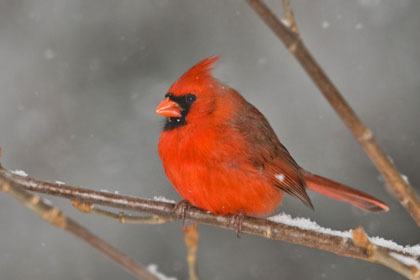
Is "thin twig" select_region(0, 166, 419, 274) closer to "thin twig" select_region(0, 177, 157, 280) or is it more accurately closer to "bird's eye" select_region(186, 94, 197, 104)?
"bird's eye" select_region(186, 94, 197, 104)

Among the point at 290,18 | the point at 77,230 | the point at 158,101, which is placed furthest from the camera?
the point at 158,101

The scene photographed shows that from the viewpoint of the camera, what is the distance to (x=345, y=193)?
117 inches

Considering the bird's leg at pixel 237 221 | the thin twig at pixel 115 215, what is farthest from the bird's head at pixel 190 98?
the thin twig at pixel 115 215

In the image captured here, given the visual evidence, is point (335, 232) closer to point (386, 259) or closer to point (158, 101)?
point (386, 259)

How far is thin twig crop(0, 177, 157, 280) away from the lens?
124 cm

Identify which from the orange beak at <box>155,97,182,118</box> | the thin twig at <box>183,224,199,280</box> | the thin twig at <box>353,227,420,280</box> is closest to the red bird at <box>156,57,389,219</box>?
the orange beak at <box>155,97,182,118</box>

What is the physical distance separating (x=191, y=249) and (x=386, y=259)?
0.60 metres

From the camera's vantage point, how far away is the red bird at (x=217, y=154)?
271 centimetres

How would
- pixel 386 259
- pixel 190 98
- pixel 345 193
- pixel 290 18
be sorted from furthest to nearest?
pixel 345 193 → pixel 190 98 → pixel 386 259 → pixel 290 18

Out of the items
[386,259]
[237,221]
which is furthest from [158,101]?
[386,259]

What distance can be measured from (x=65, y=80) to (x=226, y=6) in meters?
1.46

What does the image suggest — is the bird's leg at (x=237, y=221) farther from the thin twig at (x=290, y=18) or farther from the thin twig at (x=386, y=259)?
the thin twig at (x=290, y=18)

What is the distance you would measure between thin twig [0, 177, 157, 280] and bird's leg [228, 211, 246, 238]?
136cm

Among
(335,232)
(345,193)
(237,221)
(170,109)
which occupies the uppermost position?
(170,109)
